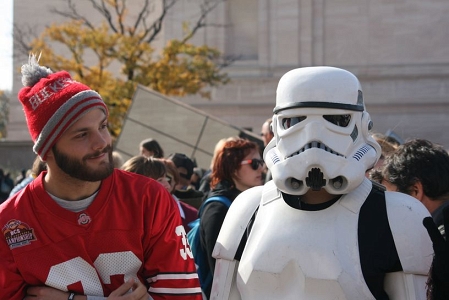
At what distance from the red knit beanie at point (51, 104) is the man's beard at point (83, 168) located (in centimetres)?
10

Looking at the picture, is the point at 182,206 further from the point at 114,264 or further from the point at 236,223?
the point at 114,264

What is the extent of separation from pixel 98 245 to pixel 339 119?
3.91 ft

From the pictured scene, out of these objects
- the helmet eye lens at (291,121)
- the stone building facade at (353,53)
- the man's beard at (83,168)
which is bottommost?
the stone building facade at (353,53)

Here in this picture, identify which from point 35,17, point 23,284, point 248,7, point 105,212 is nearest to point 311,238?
point 105,212

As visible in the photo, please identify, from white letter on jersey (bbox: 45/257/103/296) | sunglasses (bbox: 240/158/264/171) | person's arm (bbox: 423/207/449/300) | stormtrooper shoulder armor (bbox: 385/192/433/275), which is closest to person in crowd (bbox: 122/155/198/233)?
sunglasses (bbox: 240/158/264/171)

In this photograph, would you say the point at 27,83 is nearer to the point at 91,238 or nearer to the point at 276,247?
the point at 91,238

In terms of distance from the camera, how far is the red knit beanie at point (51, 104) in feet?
11.9

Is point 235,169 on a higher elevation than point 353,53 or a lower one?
higher

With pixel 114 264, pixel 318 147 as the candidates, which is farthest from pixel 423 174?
pixel 114 264

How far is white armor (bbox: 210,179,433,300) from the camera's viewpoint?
3.58m

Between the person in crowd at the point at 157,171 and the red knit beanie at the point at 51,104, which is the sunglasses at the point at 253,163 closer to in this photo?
the person in crowd at the point at 157,171

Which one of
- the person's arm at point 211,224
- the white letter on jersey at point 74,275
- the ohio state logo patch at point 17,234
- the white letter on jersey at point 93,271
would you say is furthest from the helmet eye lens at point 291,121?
the person's arm at point 211,224

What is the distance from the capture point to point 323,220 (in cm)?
371

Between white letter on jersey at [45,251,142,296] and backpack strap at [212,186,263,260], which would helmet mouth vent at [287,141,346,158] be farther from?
white letter on jersey at [45,251,142,296]
